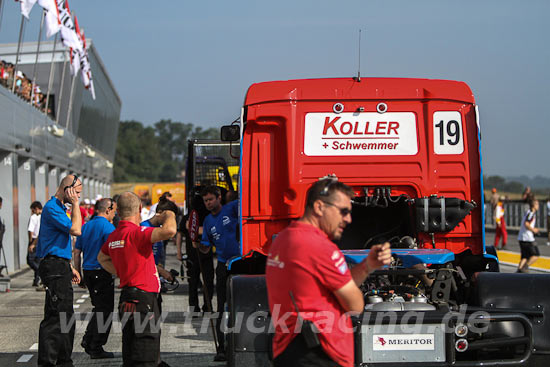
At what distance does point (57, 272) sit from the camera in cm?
853

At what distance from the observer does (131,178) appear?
638 feet

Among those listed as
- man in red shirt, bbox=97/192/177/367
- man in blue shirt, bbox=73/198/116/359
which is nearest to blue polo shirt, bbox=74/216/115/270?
man in blue shirt, bbox=73/198/116/359

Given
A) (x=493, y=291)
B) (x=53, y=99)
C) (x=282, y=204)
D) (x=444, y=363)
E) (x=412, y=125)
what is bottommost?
(x=444, y=363)

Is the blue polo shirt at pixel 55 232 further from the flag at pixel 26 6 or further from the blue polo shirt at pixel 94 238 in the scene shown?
the flag at pixel 26 6

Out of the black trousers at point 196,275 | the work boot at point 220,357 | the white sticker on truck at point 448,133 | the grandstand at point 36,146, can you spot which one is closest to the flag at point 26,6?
the grandstand at point 36,146

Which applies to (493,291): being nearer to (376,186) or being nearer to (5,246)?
(376,186)

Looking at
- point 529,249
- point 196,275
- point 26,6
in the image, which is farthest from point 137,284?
point 26,6

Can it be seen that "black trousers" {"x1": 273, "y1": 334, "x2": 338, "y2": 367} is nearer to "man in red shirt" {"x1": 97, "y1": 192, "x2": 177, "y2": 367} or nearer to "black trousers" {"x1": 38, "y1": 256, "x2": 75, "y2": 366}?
"man in red shirt" {"x1": 97, "y1": 192, "x2": 177, "y2": 367}

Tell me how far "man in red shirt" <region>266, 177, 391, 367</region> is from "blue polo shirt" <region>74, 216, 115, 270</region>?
221 inches

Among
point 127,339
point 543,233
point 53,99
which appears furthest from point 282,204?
point 53,99

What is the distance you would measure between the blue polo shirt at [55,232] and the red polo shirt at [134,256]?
1667 mm

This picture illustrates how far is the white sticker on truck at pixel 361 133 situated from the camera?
8.45m

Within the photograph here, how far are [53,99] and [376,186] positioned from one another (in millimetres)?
38353

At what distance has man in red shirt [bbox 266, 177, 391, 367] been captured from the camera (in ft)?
14.1
